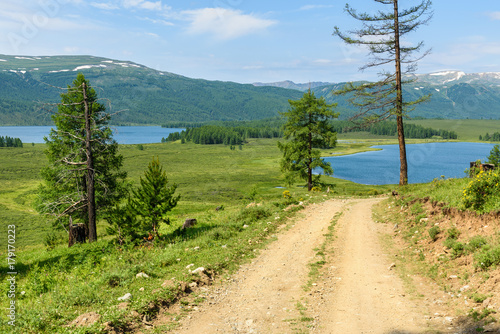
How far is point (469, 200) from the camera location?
12.2 meters

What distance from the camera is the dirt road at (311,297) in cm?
778

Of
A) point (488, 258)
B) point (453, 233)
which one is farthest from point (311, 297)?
point (453, 233)

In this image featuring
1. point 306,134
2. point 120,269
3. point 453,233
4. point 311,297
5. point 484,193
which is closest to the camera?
point 311,297

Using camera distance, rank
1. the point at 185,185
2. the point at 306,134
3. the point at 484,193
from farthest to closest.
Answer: the point at 185,185, the point at 306,134, the point at 484,193

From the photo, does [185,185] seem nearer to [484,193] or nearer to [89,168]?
[89,168]

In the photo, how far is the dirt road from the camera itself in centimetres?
778

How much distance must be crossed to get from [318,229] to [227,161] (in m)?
137

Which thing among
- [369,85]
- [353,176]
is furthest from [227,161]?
[369,85]

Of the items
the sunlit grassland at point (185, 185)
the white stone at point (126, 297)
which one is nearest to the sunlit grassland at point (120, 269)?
the white stone at point (126, 297)

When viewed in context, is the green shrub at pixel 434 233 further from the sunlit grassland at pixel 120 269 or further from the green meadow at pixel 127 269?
the sunlit grassland at pixel 120 269

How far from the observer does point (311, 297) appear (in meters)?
9.39

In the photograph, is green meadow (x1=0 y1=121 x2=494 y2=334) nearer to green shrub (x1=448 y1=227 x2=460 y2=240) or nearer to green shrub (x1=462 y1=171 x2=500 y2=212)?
green shrub (x1=462 y1=171 x2=500 y2=212)

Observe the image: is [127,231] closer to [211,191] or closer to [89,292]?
[89,292]

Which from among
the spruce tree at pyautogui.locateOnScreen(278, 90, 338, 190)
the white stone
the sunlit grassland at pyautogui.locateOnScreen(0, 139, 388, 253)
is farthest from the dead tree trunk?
the spruce tree at pyautogui.locateOnScreen(278, 90, 338, 190)
